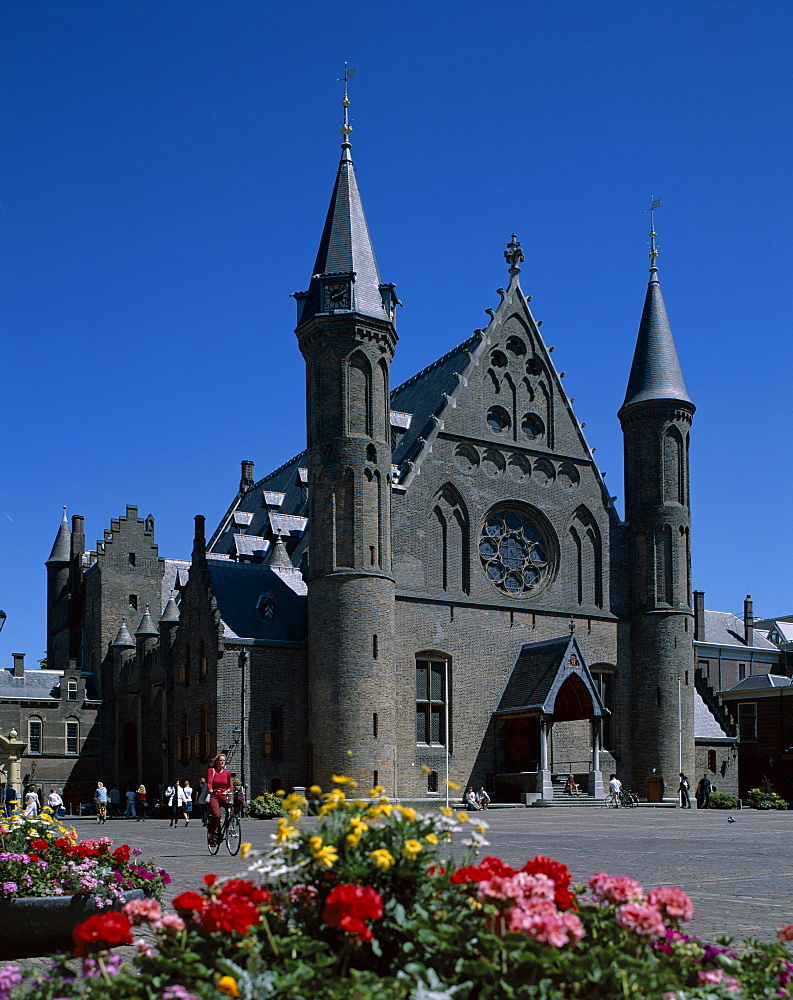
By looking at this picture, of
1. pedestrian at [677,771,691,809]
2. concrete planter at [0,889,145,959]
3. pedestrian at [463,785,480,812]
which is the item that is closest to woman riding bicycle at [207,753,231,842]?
concrete planter at [0,889,145,959]

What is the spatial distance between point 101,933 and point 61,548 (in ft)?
234

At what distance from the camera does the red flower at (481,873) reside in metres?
5.30

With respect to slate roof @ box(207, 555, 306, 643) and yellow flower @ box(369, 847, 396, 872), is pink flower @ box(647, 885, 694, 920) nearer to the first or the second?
yellow flower @ box(369, 847, 396, 872)

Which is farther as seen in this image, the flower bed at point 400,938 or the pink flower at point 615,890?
the pink flower at point 615,890

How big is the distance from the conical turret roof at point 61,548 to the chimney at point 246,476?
12.5m

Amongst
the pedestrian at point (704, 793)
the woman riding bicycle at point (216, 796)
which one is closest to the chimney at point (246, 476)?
the pedestrian at point (704, 793)

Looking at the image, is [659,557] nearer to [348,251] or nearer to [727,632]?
[348,251]

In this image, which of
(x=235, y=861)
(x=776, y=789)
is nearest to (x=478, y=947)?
(x=235, y=861)

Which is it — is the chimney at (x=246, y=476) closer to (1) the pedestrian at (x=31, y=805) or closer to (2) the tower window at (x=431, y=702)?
(1) the pedestrian at (x=31, y=805)

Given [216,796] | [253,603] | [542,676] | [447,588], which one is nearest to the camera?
[216,796]

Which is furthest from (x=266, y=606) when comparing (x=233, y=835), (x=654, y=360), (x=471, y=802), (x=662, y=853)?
(x=662, y=853)

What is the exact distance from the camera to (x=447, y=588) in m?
45.8

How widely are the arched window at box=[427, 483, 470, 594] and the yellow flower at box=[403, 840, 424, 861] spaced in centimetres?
3988

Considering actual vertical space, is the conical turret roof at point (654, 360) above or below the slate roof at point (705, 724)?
above
